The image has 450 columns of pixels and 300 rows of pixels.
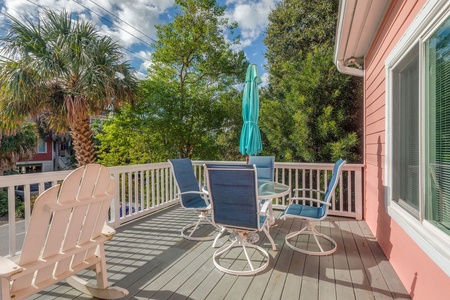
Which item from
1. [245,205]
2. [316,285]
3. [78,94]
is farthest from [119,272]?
[78,94]

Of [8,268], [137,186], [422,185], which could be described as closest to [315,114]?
[137,186]

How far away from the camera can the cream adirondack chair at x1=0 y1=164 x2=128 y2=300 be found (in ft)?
5.27

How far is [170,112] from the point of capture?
873cm

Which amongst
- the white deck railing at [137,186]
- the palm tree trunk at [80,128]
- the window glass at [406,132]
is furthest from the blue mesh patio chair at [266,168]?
the palm tree trunk at [80,128]

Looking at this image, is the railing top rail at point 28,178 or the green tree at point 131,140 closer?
the railing top rail at point 28,178

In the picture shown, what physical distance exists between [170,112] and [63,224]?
722 cm

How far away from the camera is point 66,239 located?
1.85 m

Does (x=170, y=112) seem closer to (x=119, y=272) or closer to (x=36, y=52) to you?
(x=36, y=52)

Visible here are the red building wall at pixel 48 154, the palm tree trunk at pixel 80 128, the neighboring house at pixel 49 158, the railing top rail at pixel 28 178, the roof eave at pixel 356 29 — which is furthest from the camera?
the red building wall at pixel 48 154

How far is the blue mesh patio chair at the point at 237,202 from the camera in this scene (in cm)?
248

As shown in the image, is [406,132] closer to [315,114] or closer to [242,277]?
[242,277]

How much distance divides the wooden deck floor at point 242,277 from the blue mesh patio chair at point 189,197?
233 millimetres

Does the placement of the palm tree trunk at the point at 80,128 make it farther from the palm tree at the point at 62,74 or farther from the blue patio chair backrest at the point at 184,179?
the blue patio chair backrest at the point at 184,179

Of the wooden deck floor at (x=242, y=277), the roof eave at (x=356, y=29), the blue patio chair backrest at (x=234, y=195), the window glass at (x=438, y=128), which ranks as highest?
the roof eave at (x=356, y=29)
